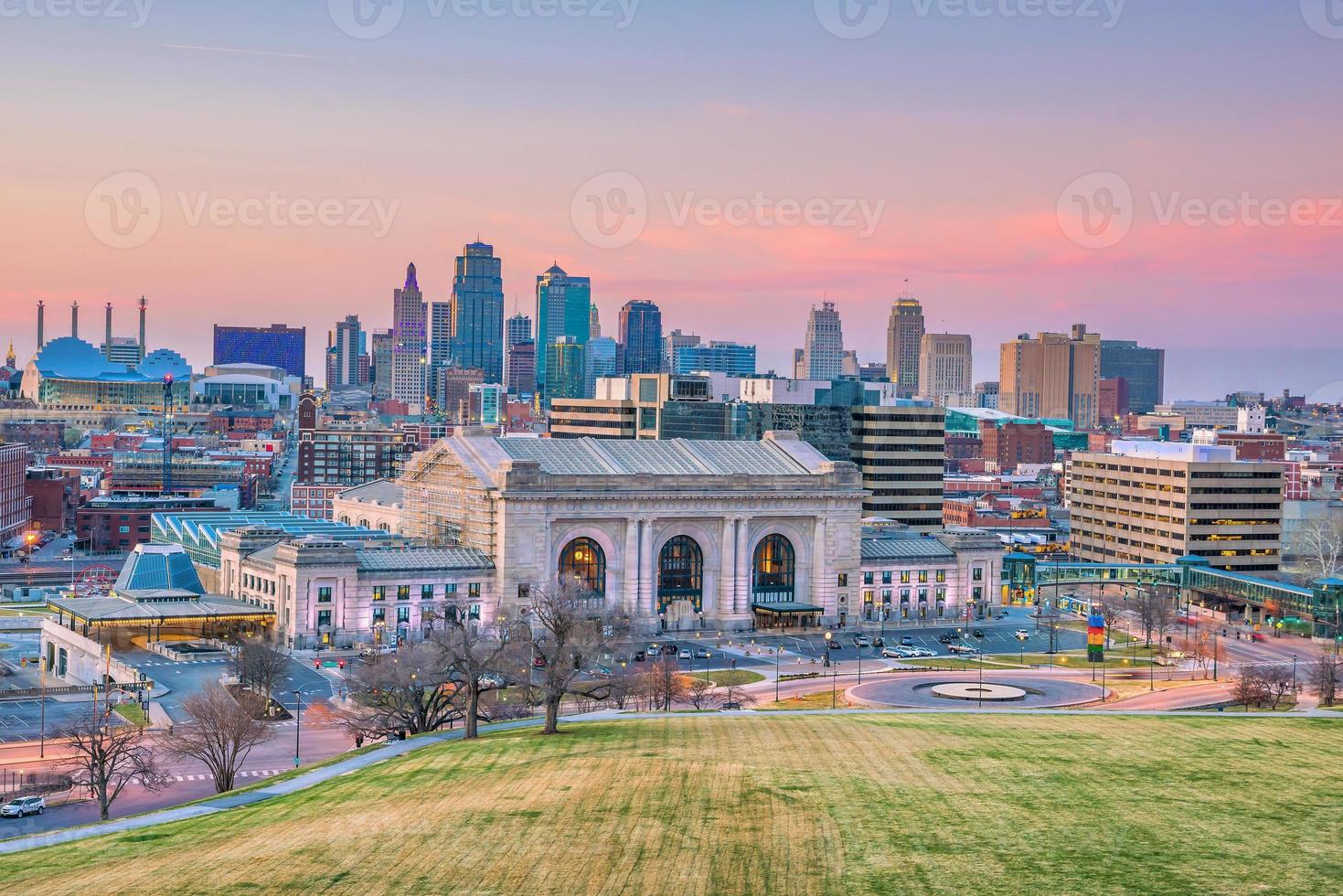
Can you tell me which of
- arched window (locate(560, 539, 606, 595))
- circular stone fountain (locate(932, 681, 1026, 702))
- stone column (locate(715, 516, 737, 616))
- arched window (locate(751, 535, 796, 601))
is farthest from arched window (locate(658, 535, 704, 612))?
circular stone fountain (locate(932, 681, 1026, 702))

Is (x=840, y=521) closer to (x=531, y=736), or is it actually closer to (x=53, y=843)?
(x=531, y=736)

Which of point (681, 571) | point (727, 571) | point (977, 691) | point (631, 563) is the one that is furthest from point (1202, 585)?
point (977, 691)

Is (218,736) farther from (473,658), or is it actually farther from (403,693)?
(473,658)

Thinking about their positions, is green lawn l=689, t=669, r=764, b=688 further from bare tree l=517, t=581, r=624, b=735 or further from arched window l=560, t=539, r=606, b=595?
arched window l=560, t=539, r=606, b=595

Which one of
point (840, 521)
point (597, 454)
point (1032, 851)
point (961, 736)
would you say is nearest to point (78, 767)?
point (961, 736)

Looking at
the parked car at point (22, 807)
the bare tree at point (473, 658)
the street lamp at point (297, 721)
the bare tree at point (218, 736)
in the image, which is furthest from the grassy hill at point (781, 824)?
the parked car at point (22, 807)

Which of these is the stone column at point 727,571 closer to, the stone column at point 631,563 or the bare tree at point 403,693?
the stone column at point 631,563
